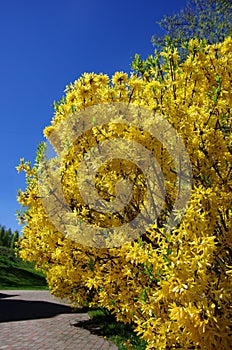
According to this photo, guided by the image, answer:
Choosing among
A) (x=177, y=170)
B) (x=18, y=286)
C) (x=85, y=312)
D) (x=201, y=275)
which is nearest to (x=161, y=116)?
(x=177, y=170)

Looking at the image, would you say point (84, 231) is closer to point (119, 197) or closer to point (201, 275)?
point (119, 197)

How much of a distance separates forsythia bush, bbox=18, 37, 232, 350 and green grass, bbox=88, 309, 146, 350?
13.1 feet

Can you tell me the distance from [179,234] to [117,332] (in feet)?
31.3

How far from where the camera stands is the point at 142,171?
450 centimetres

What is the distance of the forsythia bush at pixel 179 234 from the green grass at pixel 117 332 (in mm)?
3990

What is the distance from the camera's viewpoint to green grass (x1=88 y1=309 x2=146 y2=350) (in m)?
9.10

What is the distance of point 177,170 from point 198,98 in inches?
65.4

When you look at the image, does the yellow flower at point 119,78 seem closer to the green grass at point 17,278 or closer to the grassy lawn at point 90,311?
the grassy lawn at point 90,311

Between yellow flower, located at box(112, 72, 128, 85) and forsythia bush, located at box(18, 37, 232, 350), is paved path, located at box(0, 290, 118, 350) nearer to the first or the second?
forsythia bush, located at box(18, 37, 232, 350)

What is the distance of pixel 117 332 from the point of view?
11711 millimetres

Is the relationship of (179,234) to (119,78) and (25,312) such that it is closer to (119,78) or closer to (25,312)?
(119,78)

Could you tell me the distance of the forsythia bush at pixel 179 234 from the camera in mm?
3225

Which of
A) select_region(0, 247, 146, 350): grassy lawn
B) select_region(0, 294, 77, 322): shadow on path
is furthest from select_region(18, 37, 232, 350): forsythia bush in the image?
select_region(0, 294, 77, 322): shadow on path

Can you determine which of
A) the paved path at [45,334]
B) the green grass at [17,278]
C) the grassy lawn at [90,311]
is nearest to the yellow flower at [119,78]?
the grassy lawn at [90,311]
